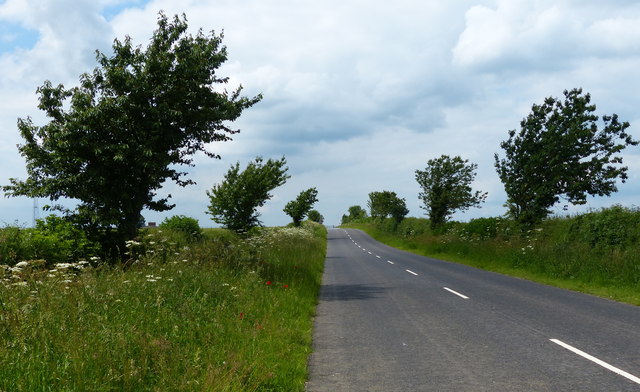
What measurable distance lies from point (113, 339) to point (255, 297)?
4433 millimetres

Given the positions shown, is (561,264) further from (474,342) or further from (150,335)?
(150,335)

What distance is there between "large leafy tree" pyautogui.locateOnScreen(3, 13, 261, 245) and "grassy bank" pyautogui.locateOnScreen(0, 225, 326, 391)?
4.35 meters

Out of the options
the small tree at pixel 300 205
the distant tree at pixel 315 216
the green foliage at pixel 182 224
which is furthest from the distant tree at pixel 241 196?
the distant tree at pixel 315 216

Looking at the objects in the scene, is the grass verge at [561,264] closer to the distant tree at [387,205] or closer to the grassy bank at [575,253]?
the grassy bank at [575,253]

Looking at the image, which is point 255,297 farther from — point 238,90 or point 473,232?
→ point 473,232

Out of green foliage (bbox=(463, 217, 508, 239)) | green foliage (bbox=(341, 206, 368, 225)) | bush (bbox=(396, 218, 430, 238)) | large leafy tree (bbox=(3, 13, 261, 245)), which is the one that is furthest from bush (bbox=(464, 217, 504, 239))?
green foliage (bbox=(341, 206, 368, 225))

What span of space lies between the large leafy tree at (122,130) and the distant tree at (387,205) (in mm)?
55109

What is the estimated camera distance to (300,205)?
6134 cm

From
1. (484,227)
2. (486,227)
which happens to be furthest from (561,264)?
(484,227)

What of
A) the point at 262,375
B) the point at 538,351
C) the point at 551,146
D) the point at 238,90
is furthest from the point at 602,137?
the point at 262,375

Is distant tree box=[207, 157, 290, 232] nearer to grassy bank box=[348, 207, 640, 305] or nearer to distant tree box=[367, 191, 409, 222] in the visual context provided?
grassy bank box=[348, 207, 640, 305]

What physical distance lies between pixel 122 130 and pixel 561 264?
656 inches

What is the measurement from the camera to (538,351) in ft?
21.4

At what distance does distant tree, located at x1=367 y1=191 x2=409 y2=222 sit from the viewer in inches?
2618
